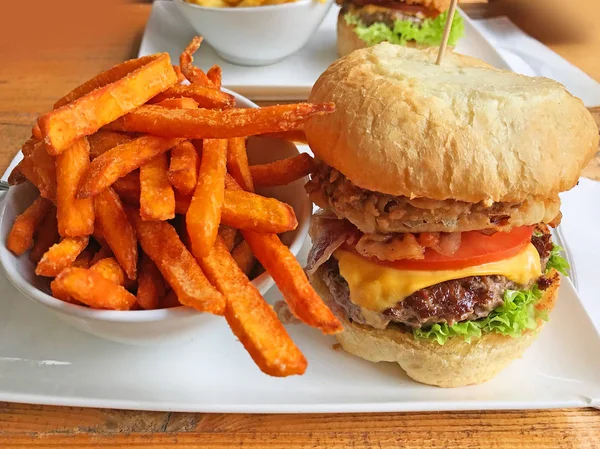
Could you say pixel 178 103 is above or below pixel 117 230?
above

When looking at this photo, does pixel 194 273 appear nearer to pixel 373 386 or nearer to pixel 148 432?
pixel 148 432

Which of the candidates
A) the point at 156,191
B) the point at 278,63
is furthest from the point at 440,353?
the point at 278,63

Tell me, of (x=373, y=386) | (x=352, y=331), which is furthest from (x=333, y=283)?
(x=373, y=386)

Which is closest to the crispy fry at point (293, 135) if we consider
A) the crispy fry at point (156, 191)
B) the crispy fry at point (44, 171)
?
the crispy fry at point (156, 191)

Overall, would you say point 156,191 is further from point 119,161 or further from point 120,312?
point 120,312

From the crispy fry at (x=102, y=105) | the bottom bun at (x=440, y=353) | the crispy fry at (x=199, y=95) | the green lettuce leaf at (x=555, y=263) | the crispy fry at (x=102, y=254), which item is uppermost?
the crispy fry at (x=102, y=105)

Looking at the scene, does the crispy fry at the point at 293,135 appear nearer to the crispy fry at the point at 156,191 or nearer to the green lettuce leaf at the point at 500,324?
the crispy fry at the point at 156,191
